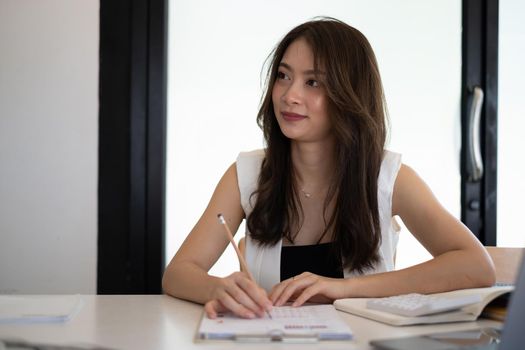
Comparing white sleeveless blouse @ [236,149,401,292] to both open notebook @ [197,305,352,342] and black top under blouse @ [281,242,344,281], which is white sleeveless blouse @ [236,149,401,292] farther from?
open notebook @ [197,305,352,342]

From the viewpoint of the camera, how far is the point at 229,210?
2.16m

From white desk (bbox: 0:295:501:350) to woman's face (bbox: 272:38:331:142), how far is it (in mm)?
776

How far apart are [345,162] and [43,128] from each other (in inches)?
58.9

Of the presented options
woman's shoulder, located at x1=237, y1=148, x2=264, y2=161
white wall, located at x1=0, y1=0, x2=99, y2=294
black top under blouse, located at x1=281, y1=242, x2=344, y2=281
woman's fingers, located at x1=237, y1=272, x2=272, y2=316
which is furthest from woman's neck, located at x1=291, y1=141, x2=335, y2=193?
white wall, located at x1=0, y1=0, x2=99, y2=294

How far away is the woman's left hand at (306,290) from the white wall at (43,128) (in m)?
1.70

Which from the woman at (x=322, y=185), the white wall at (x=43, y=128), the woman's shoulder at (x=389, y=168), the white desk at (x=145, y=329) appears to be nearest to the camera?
the white desk at (x=145, y=329)

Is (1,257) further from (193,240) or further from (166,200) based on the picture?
(193,240)

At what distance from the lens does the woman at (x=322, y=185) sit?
A: 2.03 meters

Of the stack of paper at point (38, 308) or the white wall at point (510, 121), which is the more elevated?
the white wall at point (510, 121)

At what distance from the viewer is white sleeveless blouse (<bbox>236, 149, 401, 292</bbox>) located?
207 centimetres

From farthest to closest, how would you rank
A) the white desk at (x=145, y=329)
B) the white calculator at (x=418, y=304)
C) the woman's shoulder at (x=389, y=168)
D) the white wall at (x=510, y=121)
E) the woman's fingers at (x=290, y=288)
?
the white wall at (x=510, y=121) < the woman's shoulder at (x=389, y=168) < the woman's fingers at (x=290, y=288) < the white calculator at (x=418, y=304) < the white desk at (x=145, y=329)

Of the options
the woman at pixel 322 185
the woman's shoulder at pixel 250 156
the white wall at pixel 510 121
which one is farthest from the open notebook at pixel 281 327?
the white wall at pixel 510 121

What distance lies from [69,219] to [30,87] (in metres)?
0.60

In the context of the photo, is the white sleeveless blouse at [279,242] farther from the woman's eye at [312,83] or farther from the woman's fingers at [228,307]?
the woman's fingers at [228,307]
